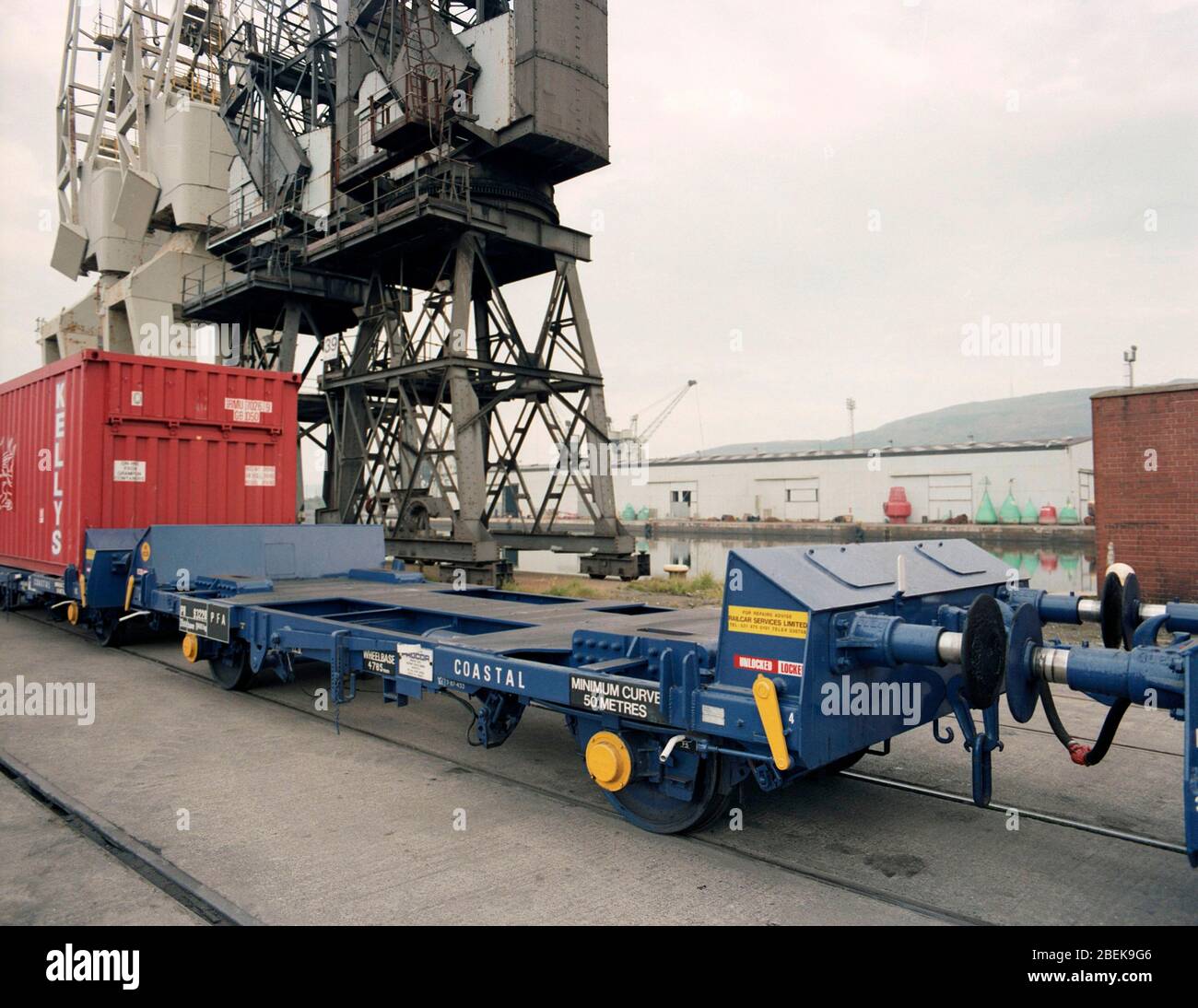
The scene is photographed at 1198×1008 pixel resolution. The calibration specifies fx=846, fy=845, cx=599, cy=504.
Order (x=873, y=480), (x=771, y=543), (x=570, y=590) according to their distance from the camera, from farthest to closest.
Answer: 1. (x=873, y=480)
2. (x=771, y=543)
3. (x=570, y=590)

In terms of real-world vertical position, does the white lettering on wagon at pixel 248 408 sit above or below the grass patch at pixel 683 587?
above

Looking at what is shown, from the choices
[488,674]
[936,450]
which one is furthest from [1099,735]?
[936,450]

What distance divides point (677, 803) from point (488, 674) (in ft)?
4.39

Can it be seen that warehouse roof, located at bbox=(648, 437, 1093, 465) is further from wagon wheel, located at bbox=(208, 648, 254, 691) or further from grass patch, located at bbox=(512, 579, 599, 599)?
wagon wheel, located at bbox=(208, 648, 254, 691)

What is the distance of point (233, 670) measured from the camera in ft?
27.8

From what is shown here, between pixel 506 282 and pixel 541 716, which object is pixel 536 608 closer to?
pixel 541 716

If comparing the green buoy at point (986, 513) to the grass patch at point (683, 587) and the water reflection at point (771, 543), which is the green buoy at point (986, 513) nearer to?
the water reflection at point (771, 543)

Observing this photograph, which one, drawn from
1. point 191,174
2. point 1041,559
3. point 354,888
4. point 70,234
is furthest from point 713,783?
point 70,234

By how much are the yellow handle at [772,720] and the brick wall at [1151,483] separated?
38.8 feet

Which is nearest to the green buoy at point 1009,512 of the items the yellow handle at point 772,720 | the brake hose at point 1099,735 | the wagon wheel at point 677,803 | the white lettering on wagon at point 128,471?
the white lettering on wagon at point 128,471

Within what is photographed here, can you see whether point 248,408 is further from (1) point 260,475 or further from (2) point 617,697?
(2) point 617,697

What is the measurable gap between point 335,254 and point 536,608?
14853 mm

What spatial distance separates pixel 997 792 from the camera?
18.2 ft

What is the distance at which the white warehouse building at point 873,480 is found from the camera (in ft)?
162
